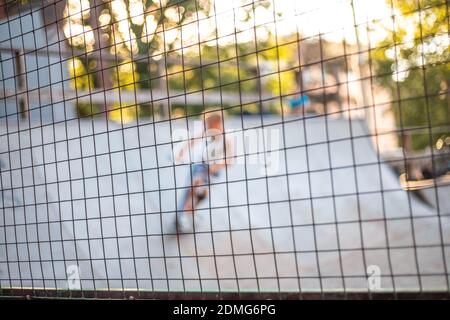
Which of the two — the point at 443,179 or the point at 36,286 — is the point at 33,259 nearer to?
the point at 36,286

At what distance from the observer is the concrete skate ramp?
3.07m

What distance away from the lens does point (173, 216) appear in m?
4.82

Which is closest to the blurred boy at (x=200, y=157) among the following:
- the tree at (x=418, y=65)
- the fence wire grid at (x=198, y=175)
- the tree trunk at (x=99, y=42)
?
the fence wire grid at (x=198, y=175)

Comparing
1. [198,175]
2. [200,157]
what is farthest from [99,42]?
[198,175]

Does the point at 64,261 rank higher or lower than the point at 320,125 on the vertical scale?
lower

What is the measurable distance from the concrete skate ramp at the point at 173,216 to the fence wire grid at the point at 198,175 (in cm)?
2

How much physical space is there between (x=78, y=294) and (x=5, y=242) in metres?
0.58

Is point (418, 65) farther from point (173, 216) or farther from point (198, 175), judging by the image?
point (173, 216)

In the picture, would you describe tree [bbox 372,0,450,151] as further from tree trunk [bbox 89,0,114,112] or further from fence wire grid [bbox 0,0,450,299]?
tree trunk [bbox 89,0,114,112]

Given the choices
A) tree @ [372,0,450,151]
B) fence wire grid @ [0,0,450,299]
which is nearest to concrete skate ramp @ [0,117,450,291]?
fence wire grid @ [0,0,450,299]

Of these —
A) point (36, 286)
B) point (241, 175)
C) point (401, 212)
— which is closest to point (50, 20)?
point (36, 286)

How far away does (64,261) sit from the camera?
2986mm

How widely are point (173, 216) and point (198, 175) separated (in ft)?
1.60

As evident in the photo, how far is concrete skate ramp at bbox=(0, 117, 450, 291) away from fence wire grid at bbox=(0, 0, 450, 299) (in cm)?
2
